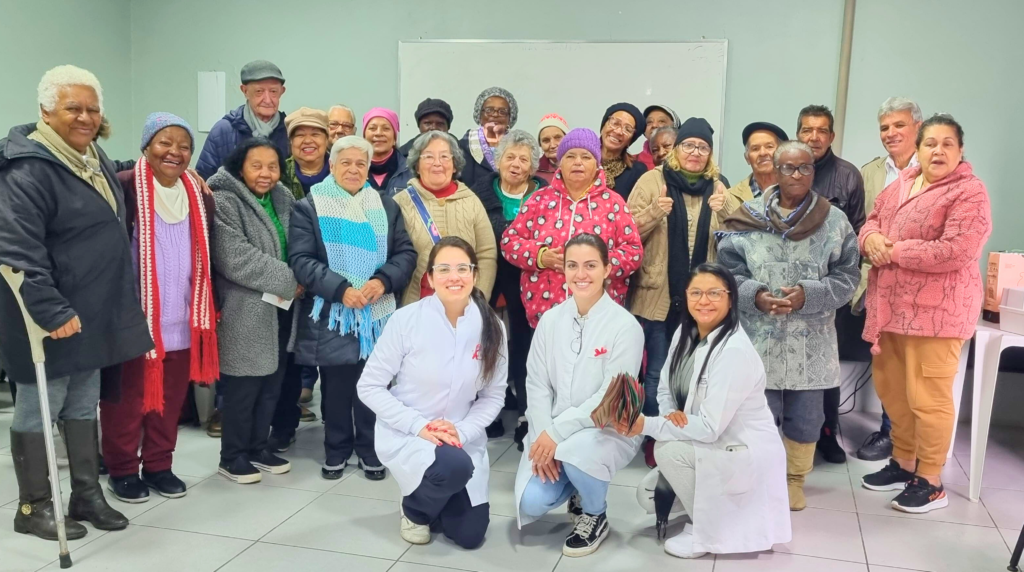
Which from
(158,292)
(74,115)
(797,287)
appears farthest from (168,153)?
(797,287)

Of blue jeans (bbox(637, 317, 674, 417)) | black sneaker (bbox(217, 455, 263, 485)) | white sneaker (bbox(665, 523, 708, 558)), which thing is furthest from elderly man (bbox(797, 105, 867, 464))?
black sneaker (bbox(217, 455, 263, 485))

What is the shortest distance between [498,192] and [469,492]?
158cm

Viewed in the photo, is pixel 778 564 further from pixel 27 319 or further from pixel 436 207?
pixel 27 319

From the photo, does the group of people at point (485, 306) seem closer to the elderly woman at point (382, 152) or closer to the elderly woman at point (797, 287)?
the elderly woman at point (797, 287)

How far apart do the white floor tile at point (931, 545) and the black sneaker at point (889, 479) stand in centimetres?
32

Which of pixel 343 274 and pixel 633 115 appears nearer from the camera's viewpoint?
pixel 343 274

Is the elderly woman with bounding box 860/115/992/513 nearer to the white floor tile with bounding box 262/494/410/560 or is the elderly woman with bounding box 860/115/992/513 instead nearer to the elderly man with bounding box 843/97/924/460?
the elderly man with bounding box 843/97/924/460

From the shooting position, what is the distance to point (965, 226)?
281 cm

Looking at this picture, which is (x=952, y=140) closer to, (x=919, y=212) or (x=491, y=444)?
(x=919, y=212)

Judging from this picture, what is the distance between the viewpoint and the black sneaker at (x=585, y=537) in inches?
98.1

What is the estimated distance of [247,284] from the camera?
299cm

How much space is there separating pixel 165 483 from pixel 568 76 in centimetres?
371

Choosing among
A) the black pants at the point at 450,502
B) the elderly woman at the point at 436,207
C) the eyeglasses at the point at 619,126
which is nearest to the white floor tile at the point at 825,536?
the black pants at the point at 450,502

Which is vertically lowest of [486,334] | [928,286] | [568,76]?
[486,334]
